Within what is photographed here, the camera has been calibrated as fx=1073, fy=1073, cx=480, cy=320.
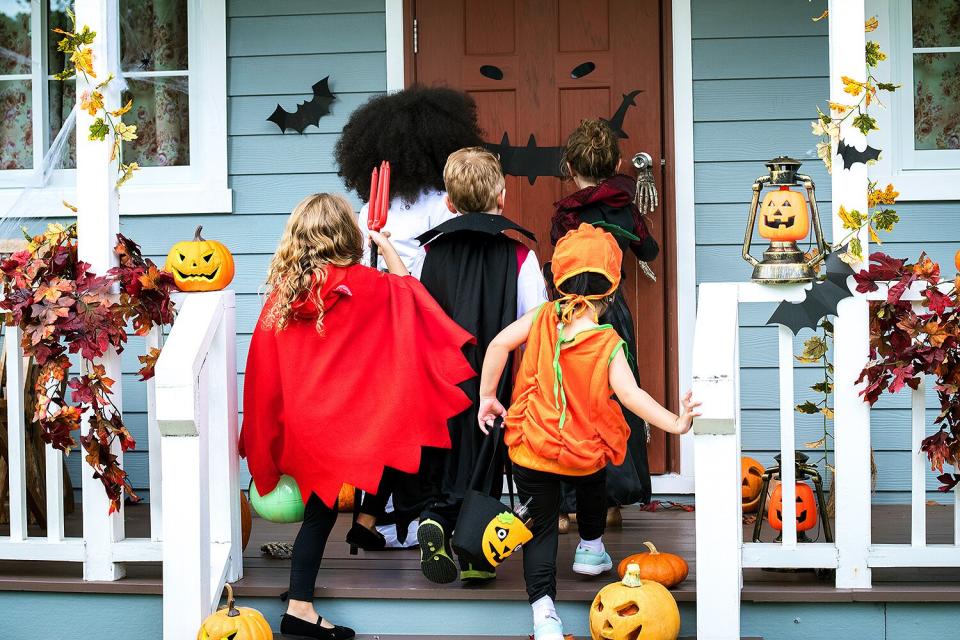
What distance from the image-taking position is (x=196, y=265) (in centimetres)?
400

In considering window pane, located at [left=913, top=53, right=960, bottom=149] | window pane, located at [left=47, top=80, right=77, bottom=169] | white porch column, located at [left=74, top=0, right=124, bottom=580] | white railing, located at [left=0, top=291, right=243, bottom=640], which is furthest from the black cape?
window pane, located at [left=47, top=80, right=77, bottom=169]

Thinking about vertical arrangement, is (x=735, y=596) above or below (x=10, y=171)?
below

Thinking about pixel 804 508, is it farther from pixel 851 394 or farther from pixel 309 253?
pixel 309 253

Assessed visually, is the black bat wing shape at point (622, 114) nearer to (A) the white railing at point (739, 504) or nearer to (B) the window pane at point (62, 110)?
(A) the white railing at point (739, 504)

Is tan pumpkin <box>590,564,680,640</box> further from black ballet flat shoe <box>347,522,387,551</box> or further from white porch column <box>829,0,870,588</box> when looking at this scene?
black ballet flat shoe <box>347,522,387,551</box>

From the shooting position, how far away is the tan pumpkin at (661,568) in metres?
3.57

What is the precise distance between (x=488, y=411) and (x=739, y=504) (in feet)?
2.85

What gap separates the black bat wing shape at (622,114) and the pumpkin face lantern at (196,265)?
6.95ft

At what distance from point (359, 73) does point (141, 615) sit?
2.79 meters

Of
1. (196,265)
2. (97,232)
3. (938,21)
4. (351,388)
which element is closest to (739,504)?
(351,388)

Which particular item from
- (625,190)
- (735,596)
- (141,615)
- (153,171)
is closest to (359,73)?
(153,171)

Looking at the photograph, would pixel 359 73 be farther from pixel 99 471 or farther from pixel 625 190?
pixel 99 471

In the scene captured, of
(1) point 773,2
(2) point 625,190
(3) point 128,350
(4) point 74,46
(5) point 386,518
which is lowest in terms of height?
(5) point 386,518

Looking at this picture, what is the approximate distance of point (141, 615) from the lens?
3.84 meters
